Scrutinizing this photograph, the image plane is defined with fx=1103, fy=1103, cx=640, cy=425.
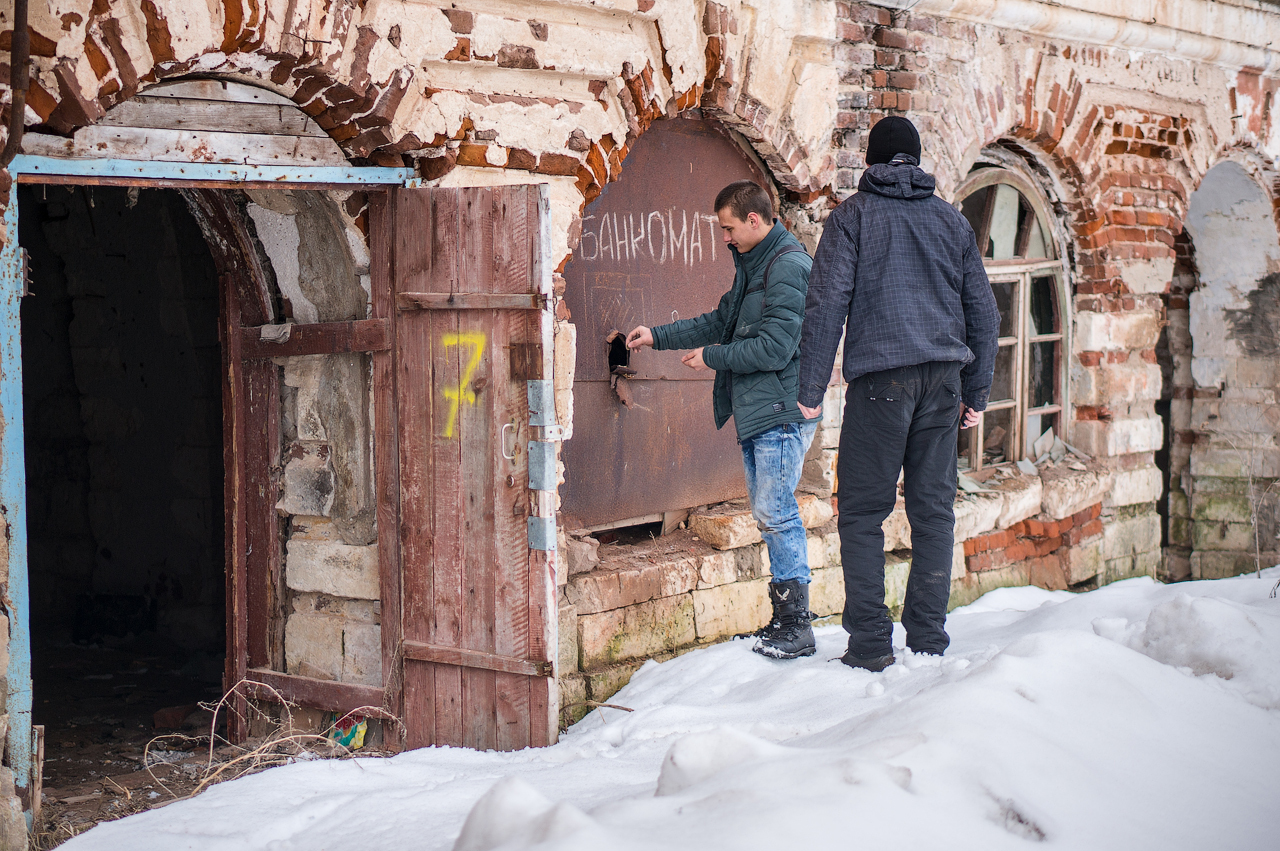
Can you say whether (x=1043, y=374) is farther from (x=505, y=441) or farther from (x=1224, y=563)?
(x=505, y=441)

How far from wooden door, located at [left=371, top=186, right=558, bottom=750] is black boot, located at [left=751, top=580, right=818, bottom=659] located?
968mm

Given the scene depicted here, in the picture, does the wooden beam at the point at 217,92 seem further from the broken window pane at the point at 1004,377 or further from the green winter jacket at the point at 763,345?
the broken window pane at the point at 1004,377

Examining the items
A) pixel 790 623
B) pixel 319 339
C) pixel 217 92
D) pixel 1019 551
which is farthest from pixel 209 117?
pixel 1019 551

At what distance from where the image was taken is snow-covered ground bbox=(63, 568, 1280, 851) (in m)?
2.16

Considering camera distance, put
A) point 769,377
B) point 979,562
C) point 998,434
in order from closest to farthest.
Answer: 1. point 769,377
2. point 979,562
3. point 998,434

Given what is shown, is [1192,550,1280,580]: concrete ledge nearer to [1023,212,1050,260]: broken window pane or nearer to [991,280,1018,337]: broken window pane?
[991,280,1018,337]: broken window pane

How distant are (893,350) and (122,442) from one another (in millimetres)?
4854

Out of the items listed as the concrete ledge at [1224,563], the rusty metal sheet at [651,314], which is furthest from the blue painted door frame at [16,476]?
the concrete ledge at [1224,563]

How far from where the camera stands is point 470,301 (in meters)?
3.58

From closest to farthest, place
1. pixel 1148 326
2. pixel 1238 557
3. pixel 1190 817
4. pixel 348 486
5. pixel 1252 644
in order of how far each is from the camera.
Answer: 1. pixel 1190 817
2. pixel 1252 644
3. pixel 348 486
4. pixel 1148 326
5. pixel 1238 557

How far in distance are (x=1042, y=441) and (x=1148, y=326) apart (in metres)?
1.06

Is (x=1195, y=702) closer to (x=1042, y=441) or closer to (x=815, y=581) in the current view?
(x=815, y=581)

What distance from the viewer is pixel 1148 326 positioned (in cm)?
695

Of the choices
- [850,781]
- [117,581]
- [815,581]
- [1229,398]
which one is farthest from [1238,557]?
[117,581]
